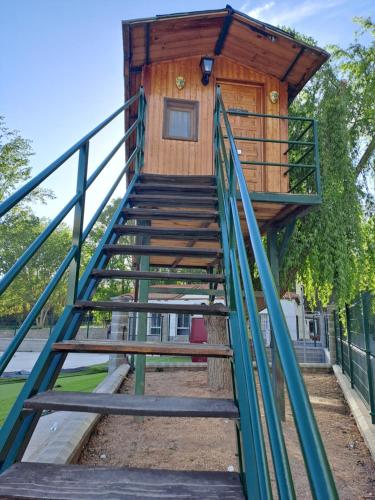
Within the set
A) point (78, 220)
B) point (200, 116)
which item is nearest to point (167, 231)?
point (78, 220)

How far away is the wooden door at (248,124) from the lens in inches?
246

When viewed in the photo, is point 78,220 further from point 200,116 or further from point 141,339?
point 200,116

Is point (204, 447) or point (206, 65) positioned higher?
point (206, 65)

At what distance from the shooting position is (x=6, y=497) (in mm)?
1414

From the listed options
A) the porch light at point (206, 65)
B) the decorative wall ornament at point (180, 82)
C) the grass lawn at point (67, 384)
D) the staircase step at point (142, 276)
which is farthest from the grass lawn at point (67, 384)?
the porch light at point (206, 65)

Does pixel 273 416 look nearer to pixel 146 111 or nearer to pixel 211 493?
pixel 211 493

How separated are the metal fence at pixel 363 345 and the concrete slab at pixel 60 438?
378 centimetres

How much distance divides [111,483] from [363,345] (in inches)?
210

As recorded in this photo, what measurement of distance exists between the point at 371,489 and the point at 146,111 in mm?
6049

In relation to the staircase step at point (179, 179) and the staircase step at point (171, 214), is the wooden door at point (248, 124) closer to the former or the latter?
the staircase step at point (179, 179)

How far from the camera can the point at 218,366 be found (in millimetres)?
7121

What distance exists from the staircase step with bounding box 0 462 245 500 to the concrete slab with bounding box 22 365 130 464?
110 centimetres

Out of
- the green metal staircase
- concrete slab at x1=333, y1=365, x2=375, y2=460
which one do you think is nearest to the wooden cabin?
concrete slab at x1=333, y1=365, x2=375, y2=460

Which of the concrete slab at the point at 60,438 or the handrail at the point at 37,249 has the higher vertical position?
the handrail at the point at 37,249
